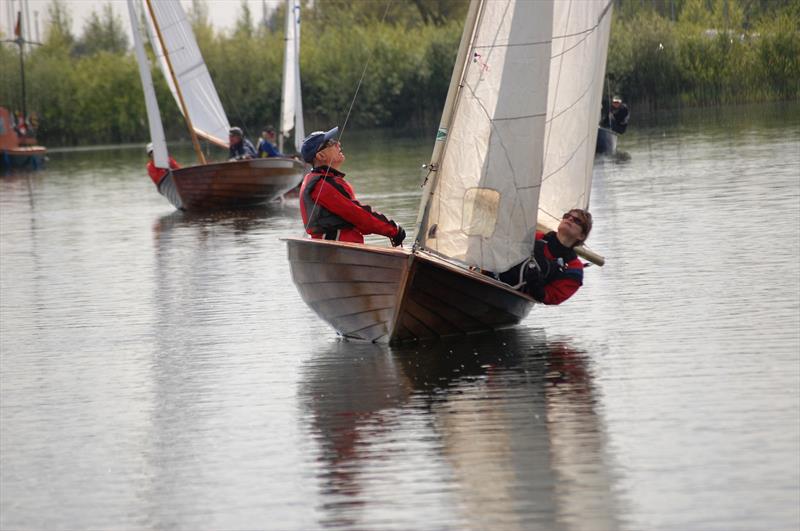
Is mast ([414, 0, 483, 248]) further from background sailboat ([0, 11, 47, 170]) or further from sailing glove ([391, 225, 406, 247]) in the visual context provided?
background sailboat ([0, 11, 47, 170])

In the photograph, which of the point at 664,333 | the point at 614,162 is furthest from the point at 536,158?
the point at 614,162

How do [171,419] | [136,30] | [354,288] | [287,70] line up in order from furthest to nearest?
[287,70], [136,30], [354,288], [171,419]

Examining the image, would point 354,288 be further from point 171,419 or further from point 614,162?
point 614,162

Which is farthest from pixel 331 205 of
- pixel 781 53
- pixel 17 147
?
pixel 17 147

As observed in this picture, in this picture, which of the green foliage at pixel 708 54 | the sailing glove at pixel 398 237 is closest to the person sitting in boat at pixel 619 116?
the green foliage at pixel 708 54

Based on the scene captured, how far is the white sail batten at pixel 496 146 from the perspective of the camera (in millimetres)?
11914

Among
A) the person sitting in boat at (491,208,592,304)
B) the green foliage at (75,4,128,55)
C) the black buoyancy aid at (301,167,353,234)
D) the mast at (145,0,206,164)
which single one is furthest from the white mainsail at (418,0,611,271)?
the green foliage at (75,4,128,55)

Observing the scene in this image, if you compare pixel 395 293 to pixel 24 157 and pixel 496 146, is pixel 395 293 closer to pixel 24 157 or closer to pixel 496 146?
pixel 496 146

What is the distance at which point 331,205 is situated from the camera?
1223cm

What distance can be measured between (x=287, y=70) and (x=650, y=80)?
77.4 feet

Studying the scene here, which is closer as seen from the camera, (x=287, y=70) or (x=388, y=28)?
(x=287, y=70)

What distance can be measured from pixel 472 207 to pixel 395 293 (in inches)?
40.2

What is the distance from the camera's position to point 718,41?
5478 cm

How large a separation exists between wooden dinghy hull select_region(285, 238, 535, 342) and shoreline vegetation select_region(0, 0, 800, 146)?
121 feet
